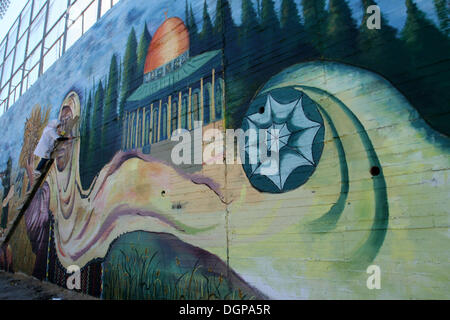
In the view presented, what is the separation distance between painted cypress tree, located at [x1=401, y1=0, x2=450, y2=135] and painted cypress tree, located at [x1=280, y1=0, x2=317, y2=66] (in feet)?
3.48

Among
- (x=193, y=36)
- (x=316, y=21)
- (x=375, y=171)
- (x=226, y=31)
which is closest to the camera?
(x=375, y=171)

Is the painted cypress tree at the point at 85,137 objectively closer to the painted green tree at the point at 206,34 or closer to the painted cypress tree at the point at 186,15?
the painted cypress tree at the point at 186,15

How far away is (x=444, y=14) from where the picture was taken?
307 centimetres

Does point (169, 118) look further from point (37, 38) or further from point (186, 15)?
point (37, 38)

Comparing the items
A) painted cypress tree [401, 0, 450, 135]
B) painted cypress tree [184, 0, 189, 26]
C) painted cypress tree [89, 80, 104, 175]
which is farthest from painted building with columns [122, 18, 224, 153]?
painted cypress tree [401, 0, 450, 135]

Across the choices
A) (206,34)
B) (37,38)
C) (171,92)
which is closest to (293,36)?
(206,34)

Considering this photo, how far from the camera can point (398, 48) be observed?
3.28 meters

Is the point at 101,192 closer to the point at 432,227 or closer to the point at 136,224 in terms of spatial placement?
the point at 136,224

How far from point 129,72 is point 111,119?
3.76 ft

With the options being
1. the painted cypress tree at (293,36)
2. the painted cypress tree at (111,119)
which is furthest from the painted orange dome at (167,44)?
the painted cypress tree at (293,36)

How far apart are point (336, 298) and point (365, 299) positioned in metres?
0.29

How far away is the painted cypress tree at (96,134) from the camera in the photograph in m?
7.63

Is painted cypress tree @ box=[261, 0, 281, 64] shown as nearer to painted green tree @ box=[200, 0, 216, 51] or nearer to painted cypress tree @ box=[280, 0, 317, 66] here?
painted cypress tree @ box=[280, 0, 317, 66]

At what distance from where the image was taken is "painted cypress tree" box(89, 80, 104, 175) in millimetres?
7633
